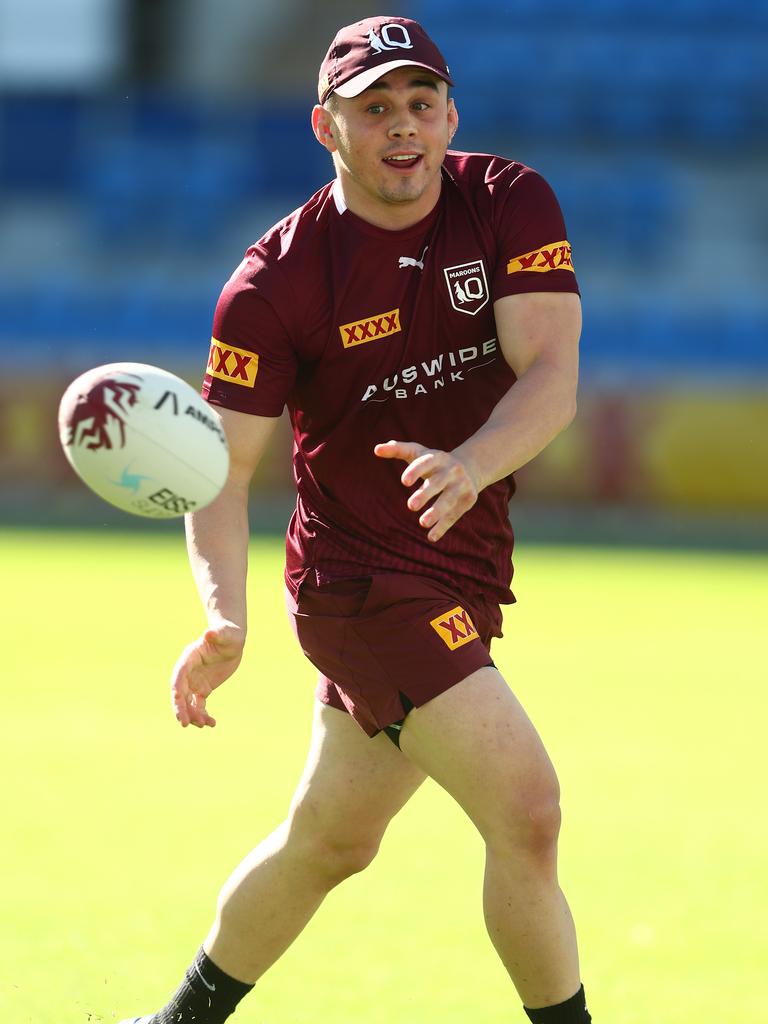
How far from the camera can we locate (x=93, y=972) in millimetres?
5250

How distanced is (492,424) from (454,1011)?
1.81 m

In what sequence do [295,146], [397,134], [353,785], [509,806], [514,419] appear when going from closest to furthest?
[509,806], [514,419], [397,134], [353,785], [295,146]

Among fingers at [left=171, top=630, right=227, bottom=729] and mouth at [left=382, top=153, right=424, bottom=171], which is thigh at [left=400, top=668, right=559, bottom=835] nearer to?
fingers at [left=171, top=630, right=227, bottom=729]

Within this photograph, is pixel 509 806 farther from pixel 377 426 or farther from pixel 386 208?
pixel 386 208

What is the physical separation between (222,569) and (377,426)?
0.55m

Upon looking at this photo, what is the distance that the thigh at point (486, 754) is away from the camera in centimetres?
413

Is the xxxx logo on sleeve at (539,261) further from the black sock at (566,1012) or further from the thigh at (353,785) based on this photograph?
the black sock at (566,1012)

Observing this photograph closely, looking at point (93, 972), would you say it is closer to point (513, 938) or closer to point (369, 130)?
→ point (513, 938)

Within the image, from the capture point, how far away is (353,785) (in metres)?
4.49

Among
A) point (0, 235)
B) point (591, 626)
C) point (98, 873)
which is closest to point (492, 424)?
point (98, 873)

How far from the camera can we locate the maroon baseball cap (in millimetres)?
4352

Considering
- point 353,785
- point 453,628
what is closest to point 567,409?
point 453,628

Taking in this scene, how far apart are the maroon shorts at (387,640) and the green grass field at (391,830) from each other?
1086 mm

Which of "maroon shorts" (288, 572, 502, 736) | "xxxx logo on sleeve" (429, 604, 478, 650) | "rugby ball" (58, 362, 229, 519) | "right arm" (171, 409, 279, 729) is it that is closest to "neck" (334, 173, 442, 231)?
"right arm" (171, 409, 279, 729)
